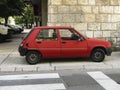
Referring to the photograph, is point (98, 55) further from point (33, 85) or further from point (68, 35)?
point (33, 85)

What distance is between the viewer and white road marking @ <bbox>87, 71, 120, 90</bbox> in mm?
7973

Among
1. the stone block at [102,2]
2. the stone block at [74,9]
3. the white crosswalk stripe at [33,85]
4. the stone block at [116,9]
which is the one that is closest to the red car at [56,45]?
the white crosswalk stripe at [33,85]

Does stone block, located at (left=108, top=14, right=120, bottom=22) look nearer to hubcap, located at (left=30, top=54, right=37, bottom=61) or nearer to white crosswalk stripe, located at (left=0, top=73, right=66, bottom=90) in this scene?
hubcap, located at (left=30, top=54, right=37, bottom=61)

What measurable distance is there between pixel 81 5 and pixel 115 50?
2.76 m

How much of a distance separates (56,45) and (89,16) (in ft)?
12.4

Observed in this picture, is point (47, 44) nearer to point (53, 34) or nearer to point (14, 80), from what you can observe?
point (53, 34)

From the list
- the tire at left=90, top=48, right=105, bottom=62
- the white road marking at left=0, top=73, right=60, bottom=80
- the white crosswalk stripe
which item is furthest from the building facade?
the white crosswalk stripe

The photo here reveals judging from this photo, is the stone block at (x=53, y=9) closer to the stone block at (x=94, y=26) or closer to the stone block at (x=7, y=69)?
the stone block at (x=94, y=26)

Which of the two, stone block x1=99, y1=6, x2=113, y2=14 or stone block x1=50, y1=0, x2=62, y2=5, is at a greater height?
stone block x1=50, y1=0, x2=62, y2=5

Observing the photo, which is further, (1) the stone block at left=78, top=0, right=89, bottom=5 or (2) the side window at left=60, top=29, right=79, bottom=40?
(1) the stone block at left=78, top=0, right=89, bottom=5

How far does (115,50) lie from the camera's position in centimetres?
1529

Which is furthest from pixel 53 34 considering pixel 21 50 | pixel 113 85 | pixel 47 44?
pixel 113 85

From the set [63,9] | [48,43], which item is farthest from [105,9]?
[48,43]

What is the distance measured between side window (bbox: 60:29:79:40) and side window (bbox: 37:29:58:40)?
0.27m
